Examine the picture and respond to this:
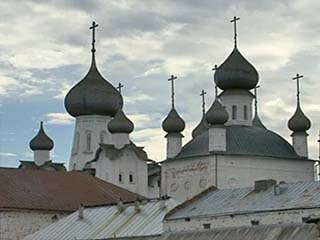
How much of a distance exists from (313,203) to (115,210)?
1299 cm

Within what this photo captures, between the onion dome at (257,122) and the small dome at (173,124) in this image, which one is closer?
the small dome at (173,124)

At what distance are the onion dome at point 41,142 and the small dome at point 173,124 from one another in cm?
1370

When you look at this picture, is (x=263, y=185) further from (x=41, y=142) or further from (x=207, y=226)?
(x=41, y=142)

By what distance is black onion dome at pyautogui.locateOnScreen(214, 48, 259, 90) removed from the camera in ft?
221

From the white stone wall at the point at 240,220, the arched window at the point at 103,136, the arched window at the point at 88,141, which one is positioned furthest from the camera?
the arched window at the point at 88,141

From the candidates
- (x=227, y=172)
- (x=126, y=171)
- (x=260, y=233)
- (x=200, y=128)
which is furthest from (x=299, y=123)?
(x=260, y=233)

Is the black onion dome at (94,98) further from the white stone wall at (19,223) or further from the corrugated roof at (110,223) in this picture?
the corrugated roof at (110,223)

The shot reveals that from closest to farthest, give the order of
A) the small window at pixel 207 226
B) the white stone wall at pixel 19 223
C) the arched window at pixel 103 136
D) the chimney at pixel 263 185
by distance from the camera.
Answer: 1. the small window at pixel 207 226
2. the chimney at pixel 263 185
3. the white stone wall at pixel 19 223
4. the arched window at pixel 103 136

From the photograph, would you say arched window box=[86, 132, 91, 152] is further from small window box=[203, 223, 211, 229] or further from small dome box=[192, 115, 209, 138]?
small window box=[203, 223, 211, 229]

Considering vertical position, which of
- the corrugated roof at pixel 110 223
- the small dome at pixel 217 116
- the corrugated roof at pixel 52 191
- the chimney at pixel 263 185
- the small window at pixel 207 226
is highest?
the small dome at pixel 217 116

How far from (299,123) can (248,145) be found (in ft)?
15.1

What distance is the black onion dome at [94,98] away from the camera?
2972 inches

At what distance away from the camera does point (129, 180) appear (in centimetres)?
7269

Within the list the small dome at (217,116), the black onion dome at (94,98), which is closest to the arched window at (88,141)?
the black onion dome at (94,98)
